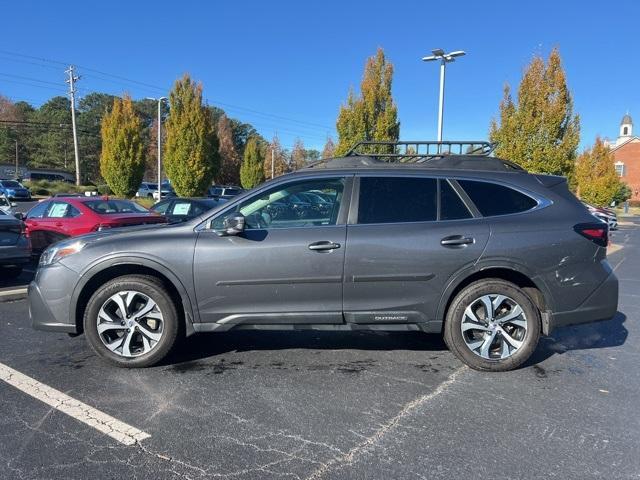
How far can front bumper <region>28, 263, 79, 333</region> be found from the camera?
404 cm

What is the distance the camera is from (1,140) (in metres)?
66.5

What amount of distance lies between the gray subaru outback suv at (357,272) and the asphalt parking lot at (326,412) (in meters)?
0.38

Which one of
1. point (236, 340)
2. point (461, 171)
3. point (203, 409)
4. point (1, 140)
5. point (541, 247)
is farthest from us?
point (1, 140)

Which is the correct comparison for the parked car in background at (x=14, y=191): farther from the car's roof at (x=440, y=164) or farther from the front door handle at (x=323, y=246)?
the front door handle at (x=323, y=246)

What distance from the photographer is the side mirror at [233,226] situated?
12.7 ft

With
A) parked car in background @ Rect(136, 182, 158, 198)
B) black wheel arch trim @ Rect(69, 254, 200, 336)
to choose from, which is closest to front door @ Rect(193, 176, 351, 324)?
black wheel arch trim @ Rect(69, 254, 200, 336)

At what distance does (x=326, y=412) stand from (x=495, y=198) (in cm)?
227

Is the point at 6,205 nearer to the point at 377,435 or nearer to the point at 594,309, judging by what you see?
the point at 377,435

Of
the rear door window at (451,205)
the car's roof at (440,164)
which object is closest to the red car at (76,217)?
the car's roof at (440,164)

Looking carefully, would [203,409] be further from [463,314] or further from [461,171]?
[461,171]

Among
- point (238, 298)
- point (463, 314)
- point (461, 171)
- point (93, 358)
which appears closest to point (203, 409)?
point (238, 298)

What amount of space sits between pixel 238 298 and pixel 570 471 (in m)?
2.56

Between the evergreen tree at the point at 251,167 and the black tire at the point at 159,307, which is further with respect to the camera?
the evergreen tree at the point at 251,167

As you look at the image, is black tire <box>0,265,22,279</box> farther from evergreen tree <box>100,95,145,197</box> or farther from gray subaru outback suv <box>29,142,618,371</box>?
evergreen tree <box>100,95,145,197</box>
